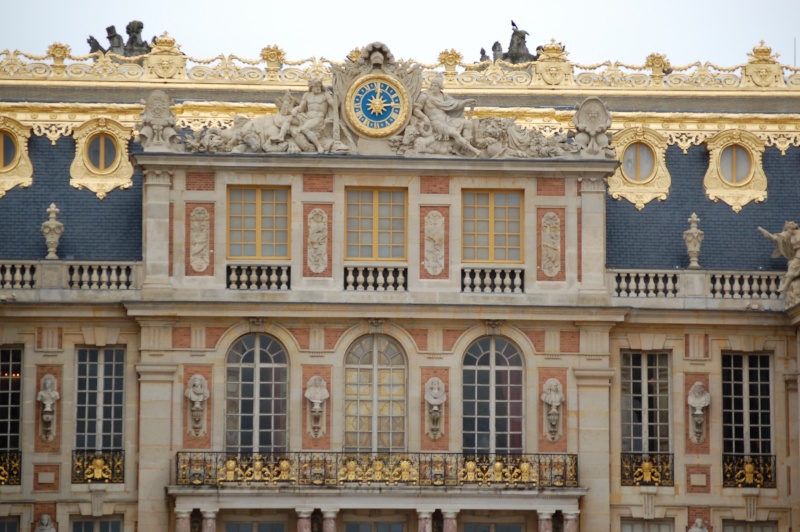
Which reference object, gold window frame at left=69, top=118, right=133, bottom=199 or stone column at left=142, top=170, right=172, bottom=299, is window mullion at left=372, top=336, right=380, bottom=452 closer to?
stone column at left=142, top=170, right=172, bottom=299

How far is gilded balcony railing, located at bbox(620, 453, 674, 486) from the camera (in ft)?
177

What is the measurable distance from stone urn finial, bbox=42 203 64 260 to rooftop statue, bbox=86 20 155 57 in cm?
1456

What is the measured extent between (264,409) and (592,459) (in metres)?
7.40

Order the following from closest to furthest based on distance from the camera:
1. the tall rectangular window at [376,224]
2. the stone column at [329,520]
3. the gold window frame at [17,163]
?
the stone column at [329,520] < the tall rectangular window at [376,224] < the gold window frame at [17,163]

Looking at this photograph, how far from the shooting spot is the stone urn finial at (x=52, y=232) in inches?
2137

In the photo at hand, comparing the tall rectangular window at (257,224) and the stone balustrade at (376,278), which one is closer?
the stone balustrade at (376,278)

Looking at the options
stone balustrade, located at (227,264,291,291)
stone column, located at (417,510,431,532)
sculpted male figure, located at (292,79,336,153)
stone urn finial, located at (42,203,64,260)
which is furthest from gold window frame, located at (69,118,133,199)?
stone column, located at (417,510,431,532)

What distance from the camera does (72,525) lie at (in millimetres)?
53312

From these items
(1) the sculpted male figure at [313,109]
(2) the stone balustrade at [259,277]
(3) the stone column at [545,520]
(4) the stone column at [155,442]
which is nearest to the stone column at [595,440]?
(3) the stone column at [545,520]

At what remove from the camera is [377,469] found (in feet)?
174

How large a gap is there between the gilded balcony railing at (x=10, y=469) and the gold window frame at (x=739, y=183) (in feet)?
56.6

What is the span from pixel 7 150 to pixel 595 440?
15438 millimetres

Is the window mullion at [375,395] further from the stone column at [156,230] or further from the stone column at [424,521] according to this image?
the stone column at [156,230]

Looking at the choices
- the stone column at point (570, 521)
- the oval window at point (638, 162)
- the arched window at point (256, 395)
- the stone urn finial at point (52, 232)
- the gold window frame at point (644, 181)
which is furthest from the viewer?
the oval window at point (638, 162)
